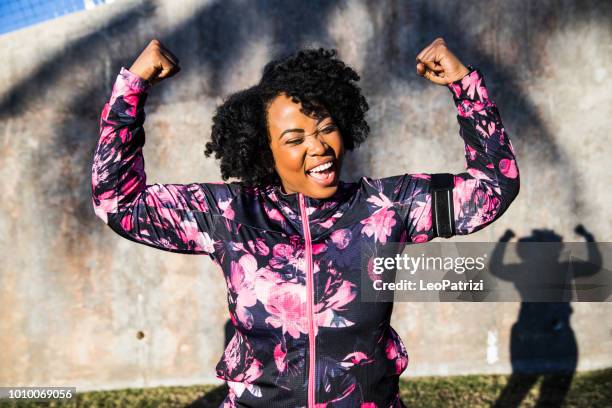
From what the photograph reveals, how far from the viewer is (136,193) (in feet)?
6.37

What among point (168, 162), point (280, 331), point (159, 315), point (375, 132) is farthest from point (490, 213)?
point (159, 315)

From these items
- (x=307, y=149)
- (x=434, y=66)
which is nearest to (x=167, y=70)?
(x=307, y=149)

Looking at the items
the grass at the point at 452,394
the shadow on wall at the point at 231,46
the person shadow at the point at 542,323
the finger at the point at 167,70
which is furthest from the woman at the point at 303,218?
the person shadow at the point at 542,323

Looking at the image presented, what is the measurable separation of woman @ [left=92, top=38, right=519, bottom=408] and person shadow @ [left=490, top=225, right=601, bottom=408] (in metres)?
2.71

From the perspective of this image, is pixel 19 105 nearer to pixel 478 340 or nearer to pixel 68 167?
pixel 68 167

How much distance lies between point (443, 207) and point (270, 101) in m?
0.64

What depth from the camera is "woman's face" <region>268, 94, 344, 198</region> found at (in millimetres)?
1960

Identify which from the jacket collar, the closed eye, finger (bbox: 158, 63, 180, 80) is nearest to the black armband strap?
the jacket collar

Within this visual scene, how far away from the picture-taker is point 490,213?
1955 millimetres

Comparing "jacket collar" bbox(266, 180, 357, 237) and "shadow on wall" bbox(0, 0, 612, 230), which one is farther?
"shadow on wall" bbox(0, 0, 612, 230)

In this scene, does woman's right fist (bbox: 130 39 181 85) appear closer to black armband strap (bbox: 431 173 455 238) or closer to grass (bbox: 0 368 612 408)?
black armband strap (bbox: 431 173 455 238)

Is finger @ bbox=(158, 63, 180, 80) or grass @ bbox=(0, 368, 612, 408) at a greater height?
finger @ bbox=(158, 63, 180, 80)

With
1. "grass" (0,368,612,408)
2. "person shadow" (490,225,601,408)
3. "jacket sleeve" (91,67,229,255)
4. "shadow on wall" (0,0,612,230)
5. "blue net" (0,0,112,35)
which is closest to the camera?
"jacket sleeve" (91,67,229,255)

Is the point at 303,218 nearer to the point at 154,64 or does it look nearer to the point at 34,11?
the point at 154,64
